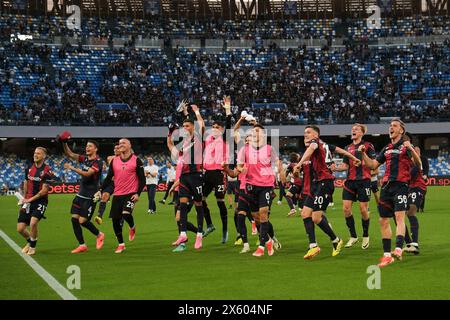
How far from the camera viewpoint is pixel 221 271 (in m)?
11.6

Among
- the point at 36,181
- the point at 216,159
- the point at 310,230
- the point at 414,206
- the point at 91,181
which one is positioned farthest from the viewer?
the point at 216,159

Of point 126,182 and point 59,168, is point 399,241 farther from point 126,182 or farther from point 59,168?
point 59,168

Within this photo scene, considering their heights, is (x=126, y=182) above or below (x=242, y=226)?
above

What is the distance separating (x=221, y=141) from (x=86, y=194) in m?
2.92

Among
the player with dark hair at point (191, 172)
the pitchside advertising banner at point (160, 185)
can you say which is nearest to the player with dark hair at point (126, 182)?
the player with dark hair at point (191, 172)

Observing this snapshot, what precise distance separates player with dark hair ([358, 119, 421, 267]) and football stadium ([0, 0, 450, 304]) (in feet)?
0.09

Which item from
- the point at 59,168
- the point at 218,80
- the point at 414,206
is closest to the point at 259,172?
the point at 414,206

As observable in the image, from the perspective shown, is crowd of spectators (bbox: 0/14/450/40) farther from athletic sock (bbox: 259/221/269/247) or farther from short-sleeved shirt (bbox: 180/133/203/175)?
athletic sock (bbox: 259/221/269/247)

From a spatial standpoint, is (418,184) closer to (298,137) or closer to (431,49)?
(298,137)

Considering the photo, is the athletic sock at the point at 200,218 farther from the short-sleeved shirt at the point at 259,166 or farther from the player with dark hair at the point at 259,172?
the short-sleeved shirt at the point at 259,166

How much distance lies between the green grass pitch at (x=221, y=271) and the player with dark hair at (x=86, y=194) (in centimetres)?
47

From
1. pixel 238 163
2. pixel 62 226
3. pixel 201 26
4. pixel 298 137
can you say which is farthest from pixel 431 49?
pixel 238 163

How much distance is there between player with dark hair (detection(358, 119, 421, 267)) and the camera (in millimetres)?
12172

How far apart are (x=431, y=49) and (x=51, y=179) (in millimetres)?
58450
